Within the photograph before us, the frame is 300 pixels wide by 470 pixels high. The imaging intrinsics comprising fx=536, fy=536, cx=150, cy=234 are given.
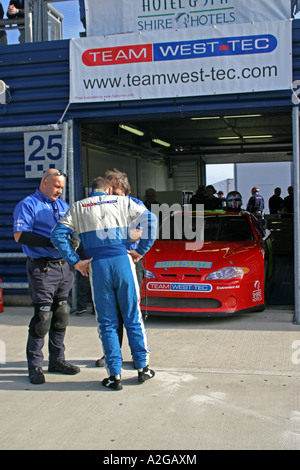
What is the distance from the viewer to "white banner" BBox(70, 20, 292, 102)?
6559 mm

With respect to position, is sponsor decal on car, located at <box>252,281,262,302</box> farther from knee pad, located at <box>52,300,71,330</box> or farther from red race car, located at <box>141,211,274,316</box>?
knee pad, located at <box>52,300,71,330</box>

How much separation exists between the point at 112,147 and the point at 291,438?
35.2ft

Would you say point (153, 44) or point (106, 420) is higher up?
point (153, 44)

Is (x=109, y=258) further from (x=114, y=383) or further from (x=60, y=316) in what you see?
(x=114, y=383)

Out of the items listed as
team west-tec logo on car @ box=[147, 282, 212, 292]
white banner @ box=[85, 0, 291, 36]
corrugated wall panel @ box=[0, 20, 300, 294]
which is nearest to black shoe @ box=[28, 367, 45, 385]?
team west-tec logo on car @ box=[147, 282, 212, 292]

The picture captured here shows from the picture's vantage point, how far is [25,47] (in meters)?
7.49

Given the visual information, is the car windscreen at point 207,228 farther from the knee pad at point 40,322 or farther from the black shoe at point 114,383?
the black shoe at point 114,383

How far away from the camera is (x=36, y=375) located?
4.54 m

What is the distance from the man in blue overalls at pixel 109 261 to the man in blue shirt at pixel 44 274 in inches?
15.7

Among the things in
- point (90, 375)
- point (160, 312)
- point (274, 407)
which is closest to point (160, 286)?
point (160, 312)

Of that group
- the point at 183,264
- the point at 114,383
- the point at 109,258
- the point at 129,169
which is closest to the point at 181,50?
the point at 183,264

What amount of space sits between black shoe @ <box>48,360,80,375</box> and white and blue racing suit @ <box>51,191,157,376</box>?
1.86ft

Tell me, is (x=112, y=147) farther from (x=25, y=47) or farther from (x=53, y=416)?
(x=53, y=416)

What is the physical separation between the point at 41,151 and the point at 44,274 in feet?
11.1
